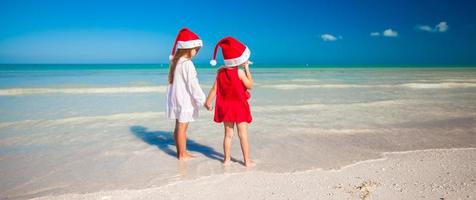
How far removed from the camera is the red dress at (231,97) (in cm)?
404

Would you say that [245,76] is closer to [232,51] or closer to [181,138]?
[232,51]

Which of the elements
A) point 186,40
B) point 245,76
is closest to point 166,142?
point 186,40

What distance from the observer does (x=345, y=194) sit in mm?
3078

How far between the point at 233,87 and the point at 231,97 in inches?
5.3

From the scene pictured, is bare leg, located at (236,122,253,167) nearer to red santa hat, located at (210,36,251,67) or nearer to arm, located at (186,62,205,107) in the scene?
arm, located at (186,62,205,107)

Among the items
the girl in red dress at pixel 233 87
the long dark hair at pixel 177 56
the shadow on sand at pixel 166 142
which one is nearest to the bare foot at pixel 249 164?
the girl in red dress at pixel 233 87

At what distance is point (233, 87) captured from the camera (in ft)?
13.3

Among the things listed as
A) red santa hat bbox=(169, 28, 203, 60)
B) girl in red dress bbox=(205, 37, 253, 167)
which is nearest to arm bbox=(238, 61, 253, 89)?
girl in red dress bbox=(205, 37, 253, 167)

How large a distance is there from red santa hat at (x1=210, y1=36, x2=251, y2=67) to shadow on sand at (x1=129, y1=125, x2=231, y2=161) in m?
1.40

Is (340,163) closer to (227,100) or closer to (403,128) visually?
(227,100)

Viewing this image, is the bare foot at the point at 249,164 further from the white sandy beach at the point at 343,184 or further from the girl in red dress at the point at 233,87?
the white sandy beach at the point at 343,184

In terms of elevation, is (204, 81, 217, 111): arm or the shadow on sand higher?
(204, 81, 217, 111): arm

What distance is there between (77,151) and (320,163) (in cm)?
345

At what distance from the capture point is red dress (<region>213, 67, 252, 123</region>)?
13.3ft
